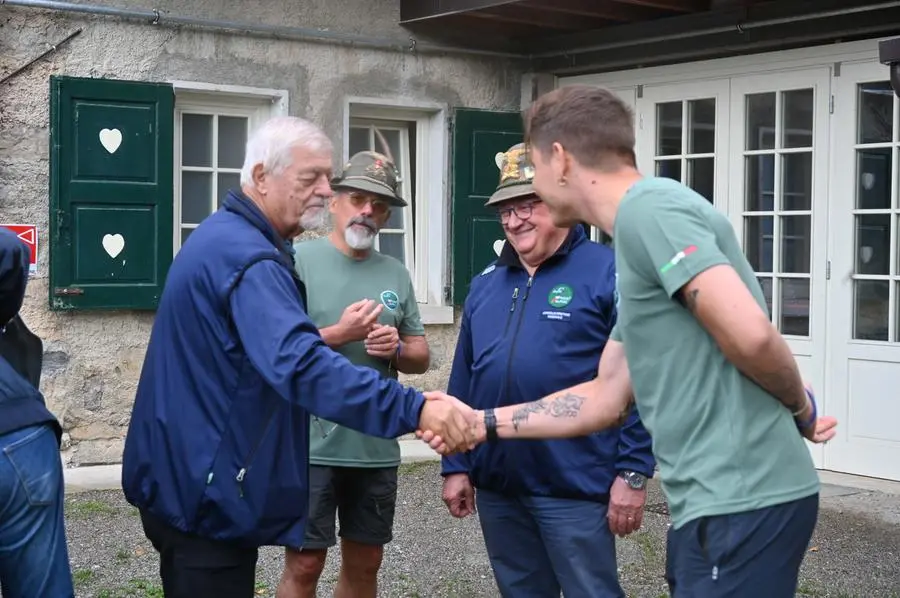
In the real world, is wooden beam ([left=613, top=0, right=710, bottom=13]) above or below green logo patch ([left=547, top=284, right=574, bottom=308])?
above

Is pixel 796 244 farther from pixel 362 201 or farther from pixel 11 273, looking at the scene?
pixel 11 273

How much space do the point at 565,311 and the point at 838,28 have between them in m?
5.07

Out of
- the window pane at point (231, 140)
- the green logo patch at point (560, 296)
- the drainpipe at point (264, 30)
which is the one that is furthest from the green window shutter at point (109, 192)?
the green logo patch at point (560, 296)

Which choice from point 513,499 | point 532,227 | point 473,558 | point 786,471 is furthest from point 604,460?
point 473,558

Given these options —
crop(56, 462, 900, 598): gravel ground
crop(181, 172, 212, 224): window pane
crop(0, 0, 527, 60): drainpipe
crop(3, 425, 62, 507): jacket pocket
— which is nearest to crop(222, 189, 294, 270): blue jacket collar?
crop(3, 425, 62, 507): jacket pocket

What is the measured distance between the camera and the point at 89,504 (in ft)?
24.8

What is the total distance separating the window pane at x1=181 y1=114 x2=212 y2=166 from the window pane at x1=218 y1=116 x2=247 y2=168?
94mm

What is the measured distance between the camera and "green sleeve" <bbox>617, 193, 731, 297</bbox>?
8.79ft

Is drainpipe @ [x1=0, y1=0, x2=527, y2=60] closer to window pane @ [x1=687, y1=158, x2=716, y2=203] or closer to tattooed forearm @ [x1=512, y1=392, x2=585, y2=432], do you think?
window pane @ [x1=687, y1=158, x2=716, y2=203]

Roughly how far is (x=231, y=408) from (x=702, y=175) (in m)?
6.44

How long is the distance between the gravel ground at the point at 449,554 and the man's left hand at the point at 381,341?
5.47ft

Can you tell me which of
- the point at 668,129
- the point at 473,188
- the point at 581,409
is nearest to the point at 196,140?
the point at 473,188

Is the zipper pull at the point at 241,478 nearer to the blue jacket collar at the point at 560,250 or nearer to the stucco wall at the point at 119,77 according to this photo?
the blue jacket collar at the point at 560,250

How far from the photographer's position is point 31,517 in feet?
11.7
